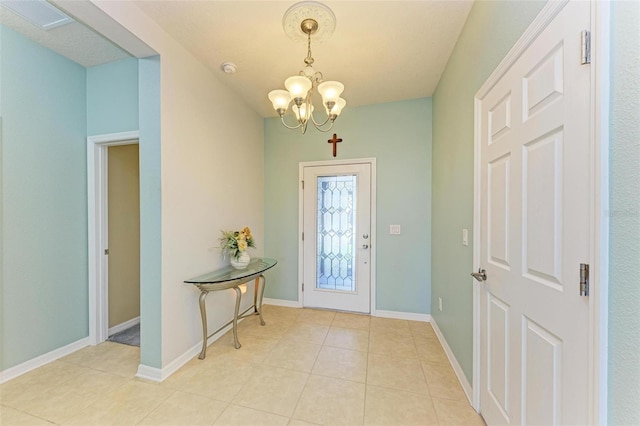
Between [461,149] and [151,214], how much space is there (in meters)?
2.53

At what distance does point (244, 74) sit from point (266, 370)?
2.81 metres

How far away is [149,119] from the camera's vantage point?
6.19ft

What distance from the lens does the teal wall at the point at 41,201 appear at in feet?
→ 6.16

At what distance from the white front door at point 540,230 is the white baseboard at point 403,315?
1496 mm

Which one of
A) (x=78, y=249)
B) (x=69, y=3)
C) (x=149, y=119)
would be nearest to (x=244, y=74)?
(x=149, y=119)

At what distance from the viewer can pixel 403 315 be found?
301 centimetres

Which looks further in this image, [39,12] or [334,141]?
[334,141]

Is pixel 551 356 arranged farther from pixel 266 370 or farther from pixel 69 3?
pixel 69 3

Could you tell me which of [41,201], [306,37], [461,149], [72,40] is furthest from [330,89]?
[41,201]

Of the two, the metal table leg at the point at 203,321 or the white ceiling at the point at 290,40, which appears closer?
the white ceiling at the point at 290,40

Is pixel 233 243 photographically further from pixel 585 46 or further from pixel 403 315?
pixel 585 46

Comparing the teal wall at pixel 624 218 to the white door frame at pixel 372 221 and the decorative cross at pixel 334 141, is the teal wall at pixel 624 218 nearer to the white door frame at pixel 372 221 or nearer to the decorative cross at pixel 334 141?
the white door frame at pixel 372 221

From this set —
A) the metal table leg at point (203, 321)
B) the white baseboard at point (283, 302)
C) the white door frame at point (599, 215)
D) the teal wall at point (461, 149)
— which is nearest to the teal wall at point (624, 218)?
the white door frame at point (599, 215)

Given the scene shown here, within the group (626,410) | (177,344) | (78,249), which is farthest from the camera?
(78,249)
